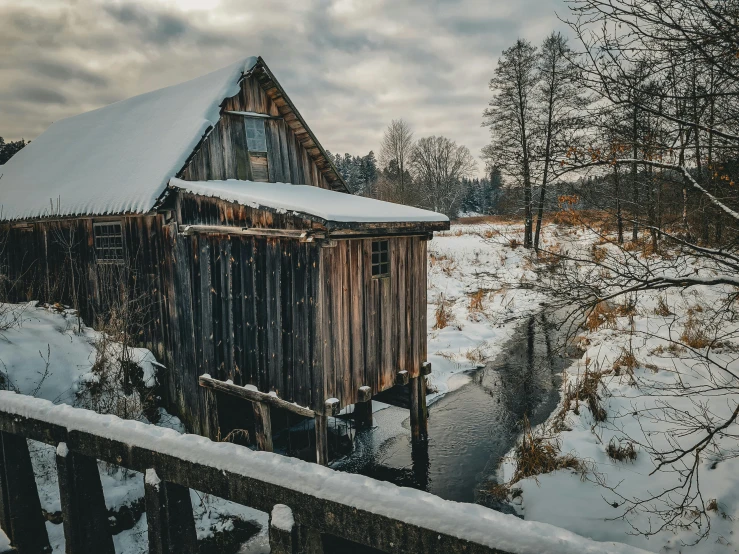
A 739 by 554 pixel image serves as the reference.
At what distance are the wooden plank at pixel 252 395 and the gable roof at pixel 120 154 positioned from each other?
336cm

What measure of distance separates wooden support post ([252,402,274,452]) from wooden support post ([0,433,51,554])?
4907 mm

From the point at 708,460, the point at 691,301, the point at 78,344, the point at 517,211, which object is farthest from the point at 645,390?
the point at 78,344

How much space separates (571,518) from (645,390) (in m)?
3.91

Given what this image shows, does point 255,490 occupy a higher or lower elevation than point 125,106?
lower

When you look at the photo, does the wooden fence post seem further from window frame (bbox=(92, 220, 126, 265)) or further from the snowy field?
window frame (bbox=(92, 220, 126, 265))

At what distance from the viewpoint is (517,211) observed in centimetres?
486

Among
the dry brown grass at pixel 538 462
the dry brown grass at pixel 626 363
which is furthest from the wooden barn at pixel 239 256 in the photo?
the dry brown grass at pixel 626 363

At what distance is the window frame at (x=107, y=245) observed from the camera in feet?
31.5

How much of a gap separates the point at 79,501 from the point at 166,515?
75cm

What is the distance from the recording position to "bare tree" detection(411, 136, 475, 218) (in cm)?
5116

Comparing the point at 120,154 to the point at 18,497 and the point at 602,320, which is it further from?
the point at 602,320

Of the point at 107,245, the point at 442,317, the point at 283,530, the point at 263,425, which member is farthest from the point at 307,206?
the point at 442,317

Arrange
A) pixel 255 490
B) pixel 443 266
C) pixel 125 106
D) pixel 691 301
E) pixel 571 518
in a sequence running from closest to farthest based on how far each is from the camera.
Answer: pixel 255 490 → pixel 571 518 → pixel 125 106 → pixel 691 301 → pixel 443 266

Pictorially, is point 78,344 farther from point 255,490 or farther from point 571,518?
point 571,518
